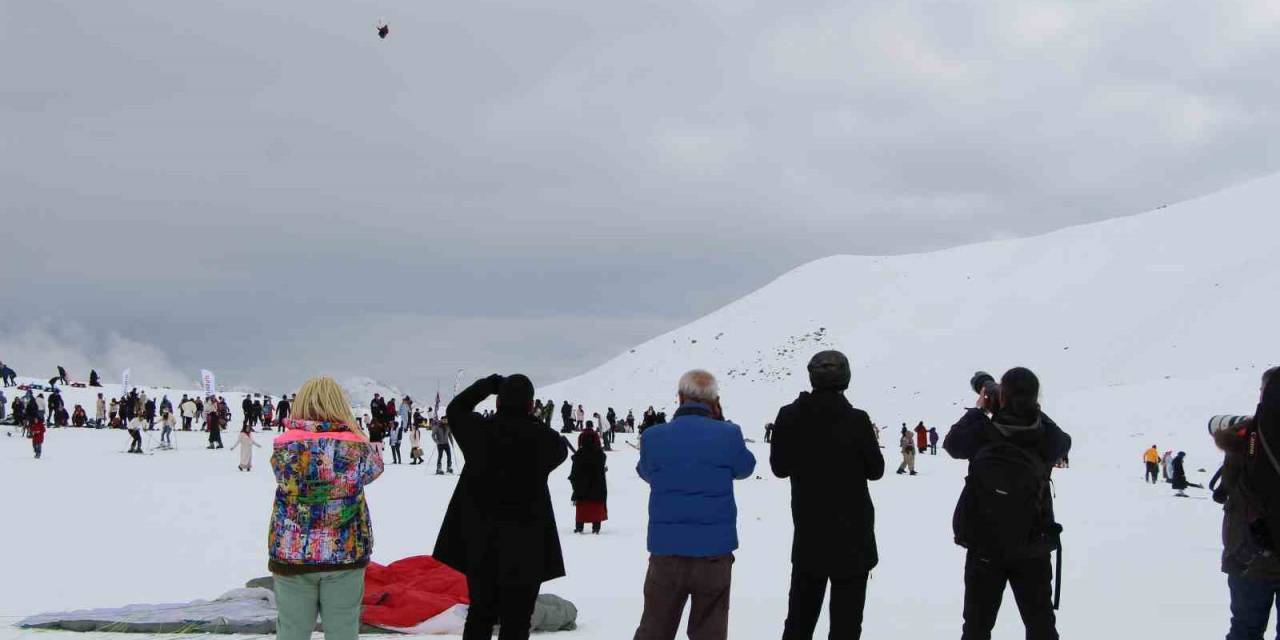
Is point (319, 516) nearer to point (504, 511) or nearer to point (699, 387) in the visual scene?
point (504, 511)

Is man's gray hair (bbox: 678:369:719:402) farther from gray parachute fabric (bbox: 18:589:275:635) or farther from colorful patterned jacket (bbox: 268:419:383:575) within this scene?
gray parachute fabric (bbox: 18:589:275:635)

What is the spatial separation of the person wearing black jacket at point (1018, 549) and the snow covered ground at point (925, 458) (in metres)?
2.43

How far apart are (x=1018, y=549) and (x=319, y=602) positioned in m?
3.37

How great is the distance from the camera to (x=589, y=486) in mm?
15047

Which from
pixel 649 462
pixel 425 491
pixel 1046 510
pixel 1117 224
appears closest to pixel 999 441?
pixel 1046 510

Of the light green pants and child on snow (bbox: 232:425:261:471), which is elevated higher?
child on snow (bbox: 232:425:261:471)

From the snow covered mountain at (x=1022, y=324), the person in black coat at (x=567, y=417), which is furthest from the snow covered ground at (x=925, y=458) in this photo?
the person in black coat at (x=567, y=417)

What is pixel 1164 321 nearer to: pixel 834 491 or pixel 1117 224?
pixel 1117 224

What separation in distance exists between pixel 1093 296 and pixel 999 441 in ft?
216

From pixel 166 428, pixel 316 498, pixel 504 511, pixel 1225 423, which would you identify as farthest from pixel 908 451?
pixel 316 498

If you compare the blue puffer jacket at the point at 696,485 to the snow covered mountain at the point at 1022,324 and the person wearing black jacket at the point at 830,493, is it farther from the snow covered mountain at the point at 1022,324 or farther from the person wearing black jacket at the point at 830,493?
the snow covered mountain at the point at 1022,324

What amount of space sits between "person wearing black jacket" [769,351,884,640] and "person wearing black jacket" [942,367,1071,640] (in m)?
0.48

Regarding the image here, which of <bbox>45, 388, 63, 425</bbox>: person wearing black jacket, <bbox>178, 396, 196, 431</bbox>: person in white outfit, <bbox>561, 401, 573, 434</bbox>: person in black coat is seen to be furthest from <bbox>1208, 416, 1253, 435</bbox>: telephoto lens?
<bbox>45, 388, 63, 425</bbox>: person wearing black jacket

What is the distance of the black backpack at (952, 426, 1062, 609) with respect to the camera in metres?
5.60
